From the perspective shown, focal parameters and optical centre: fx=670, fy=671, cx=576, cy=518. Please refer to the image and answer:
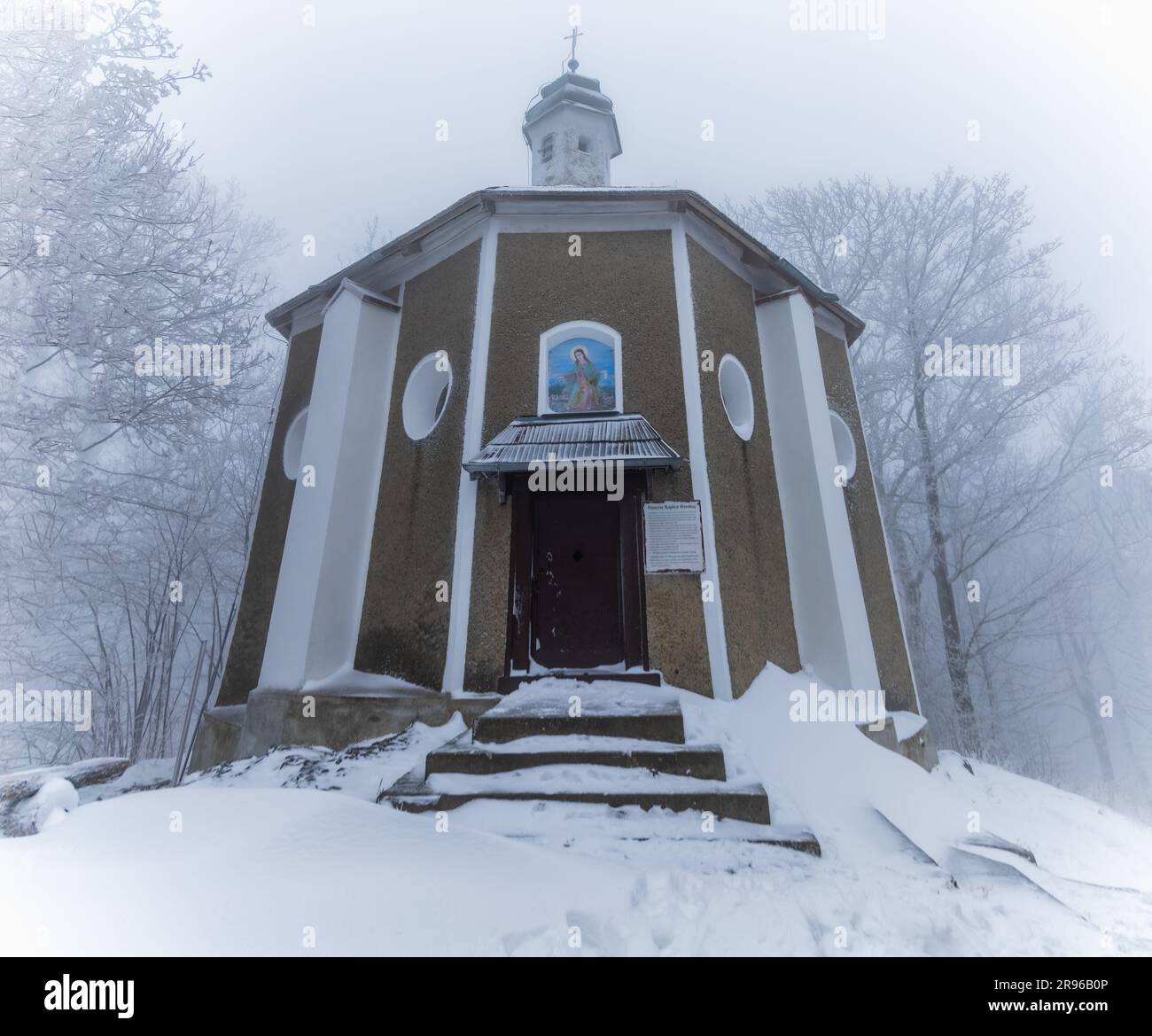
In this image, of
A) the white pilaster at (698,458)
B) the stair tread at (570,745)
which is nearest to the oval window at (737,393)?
the white pilaster at (698,458)

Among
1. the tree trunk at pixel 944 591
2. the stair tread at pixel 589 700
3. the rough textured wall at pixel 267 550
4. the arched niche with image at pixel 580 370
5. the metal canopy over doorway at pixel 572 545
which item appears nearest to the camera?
the stair tread at pixel 589 700

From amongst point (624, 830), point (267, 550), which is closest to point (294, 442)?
point (267, 550)

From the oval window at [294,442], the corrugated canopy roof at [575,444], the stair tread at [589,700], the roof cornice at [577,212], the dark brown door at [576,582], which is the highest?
the roof cornice at [577,212]

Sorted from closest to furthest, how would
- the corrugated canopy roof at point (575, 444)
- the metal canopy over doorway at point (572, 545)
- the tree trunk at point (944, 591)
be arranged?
1. the corrugated canopy roof at point (575, 444)
2. the metal canopy over doorway at point (572, 545)
3. the tree trunk at point (944, 591)

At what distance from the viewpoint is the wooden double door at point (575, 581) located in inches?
274

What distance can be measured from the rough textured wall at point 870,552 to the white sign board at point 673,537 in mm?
3205

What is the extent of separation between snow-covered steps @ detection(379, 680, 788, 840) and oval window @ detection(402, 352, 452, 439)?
392cm

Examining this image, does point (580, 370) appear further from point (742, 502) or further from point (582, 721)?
point (582, 721)

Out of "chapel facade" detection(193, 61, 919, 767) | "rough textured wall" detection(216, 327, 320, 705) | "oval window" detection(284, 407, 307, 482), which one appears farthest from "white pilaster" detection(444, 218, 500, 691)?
"oval window" detection(284, 407, 307, 482)

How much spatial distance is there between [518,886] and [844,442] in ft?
27.4

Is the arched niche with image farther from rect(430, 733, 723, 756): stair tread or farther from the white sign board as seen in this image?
rect(430, 733, 723, 756): stair tread

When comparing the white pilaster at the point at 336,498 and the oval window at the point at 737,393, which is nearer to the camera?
the white pilaster at the point at 336,498

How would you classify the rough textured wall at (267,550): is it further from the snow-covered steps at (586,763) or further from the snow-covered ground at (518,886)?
the snow-covered steps at (586,763)
